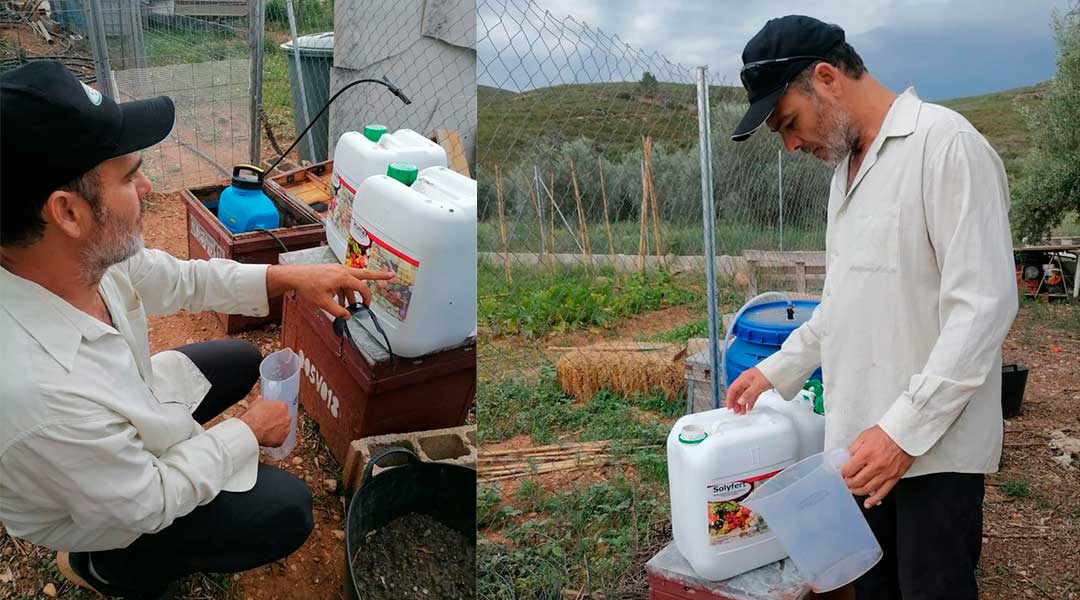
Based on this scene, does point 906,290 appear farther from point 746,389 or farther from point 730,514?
point 730,514

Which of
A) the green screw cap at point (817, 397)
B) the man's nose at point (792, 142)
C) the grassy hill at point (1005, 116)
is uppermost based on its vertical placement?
the grassy hill at point (1005, 116)

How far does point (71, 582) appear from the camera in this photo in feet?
7.59

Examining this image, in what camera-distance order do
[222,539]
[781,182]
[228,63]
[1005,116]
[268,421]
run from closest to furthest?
[222,539], [268,421], [781,182], [228,63], [1005,116]

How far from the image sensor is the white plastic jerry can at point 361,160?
9.85 ft

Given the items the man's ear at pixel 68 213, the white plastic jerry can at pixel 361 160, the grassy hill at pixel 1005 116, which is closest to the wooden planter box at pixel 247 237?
the white plastic jerry can at pixel 361 160

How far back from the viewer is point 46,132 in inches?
62.1

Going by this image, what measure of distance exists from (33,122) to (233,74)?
4.50 metres

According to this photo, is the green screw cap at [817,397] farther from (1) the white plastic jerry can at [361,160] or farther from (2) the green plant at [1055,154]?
(2) the green plant at [1055,154]

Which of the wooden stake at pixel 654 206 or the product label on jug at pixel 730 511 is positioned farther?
the wooden stake at pixel 654 206

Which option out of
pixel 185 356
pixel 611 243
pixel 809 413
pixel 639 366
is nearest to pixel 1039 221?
pixel 611 243

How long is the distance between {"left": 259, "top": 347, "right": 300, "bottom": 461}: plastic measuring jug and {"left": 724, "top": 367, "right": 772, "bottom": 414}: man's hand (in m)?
1.19

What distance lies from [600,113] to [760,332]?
6.61 ft

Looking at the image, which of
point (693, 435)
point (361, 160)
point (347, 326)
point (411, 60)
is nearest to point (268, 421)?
point (347, 326)

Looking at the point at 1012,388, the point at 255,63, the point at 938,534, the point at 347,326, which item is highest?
the point at 255,63
